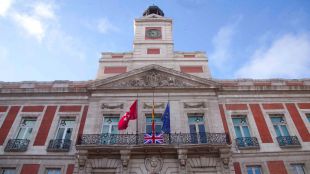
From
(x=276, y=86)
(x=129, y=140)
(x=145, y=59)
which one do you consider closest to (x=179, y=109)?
(x=129, y=140)

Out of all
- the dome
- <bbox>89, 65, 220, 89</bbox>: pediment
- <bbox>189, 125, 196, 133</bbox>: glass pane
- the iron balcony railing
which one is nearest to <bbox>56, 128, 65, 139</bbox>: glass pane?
the iron balcony railing

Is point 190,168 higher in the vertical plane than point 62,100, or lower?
lower

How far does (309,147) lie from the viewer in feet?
55.9

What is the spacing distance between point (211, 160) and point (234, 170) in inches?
51.8

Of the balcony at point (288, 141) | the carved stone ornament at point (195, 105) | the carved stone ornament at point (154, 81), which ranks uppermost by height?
the carved stone ornament at point (154, 81)

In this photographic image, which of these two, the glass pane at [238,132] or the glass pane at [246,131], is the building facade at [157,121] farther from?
the glass pane at [238,132]

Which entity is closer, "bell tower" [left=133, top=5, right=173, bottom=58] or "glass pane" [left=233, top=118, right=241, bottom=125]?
"glass pane" [left=233, top=118, right=241, bottom=125]

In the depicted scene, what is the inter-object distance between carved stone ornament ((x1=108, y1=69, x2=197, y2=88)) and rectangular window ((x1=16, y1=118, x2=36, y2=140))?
5.46 meters

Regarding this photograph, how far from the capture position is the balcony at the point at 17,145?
1689 centimetres

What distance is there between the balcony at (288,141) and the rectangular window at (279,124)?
0.51 metres

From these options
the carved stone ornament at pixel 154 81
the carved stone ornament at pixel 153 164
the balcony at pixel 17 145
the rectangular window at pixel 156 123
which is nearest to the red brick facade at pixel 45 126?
the balcony at pixel 17 145

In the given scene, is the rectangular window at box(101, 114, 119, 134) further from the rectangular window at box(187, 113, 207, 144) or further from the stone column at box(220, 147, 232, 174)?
the stone column at box(220, 147, 232, 174)

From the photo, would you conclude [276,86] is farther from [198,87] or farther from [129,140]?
[129,140]

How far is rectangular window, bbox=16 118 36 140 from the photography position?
58.7 feet
